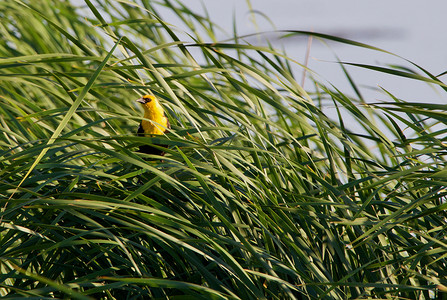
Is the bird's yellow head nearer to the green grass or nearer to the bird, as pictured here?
the bird

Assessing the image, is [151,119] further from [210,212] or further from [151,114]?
[210,212]

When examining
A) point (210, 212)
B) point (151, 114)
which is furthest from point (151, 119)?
point (210, 212)

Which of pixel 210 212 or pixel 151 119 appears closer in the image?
pixel 210 212

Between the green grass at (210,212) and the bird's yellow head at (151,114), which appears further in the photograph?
the bird's yellow head at (151,114)

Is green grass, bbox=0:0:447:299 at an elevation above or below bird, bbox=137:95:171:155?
below

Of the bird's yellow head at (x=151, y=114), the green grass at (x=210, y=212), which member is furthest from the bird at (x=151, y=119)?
the green grass at (x=210, y=212)

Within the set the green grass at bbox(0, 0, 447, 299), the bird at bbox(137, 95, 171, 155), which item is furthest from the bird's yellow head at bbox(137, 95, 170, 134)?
the green grass at bbox(0, 0, 447, 299)

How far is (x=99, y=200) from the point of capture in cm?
166

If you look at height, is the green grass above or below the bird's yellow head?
below

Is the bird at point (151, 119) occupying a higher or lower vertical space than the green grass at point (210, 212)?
higher

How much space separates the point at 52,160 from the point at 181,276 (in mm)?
618

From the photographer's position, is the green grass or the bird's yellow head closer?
the green grass

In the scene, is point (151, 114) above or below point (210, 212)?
above

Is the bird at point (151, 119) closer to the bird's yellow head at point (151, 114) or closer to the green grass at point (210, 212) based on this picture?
the bird's yellow head at point (151, 114)
